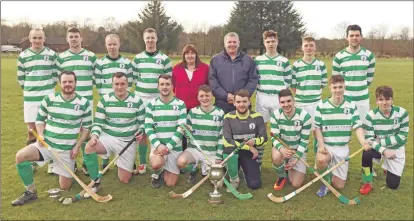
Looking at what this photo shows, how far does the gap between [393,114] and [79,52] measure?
175 inches

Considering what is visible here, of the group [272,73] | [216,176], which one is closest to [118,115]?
[216,176]

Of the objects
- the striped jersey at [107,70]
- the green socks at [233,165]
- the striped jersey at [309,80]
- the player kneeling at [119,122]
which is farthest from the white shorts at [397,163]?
the striped jersey at [107,70]

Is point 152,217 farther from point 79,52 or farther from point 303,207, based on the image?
point 79,52

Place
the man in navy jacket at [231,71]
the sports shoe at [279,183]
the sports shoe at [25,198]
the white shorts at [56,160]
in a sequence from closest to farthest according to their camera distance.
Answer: the sports shoe at [25,198], the white shorts at [56,160], the sports shoe at [279,183], the man in navy jacket at [231,71]

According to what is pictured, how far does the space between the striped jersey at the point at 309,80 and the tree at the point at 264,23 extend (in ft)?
148

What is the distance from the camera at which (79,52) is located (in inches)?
233

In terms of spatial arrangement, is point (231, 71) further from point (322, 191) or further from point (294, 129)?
point (322, 191)

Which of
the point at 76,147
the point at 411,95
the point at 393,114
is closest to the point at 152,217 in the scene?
the point at 76,147

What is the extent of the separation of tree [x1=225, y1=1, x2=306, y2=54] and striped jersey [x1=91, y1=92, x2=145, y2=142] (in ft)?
151

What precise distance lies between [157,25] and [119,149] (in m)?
47.8

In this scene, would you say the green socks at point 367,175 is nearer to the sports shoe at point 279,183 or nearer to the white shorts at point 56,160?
the sports shoe at point 279,183

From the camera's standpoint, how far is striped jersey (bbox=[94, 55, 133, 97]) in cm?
585

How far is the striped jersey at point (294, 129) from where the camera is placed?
516cm

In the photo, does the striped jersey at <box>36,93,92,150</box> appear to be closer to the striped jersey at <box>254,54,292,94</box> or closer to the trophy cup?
the trophy cup
